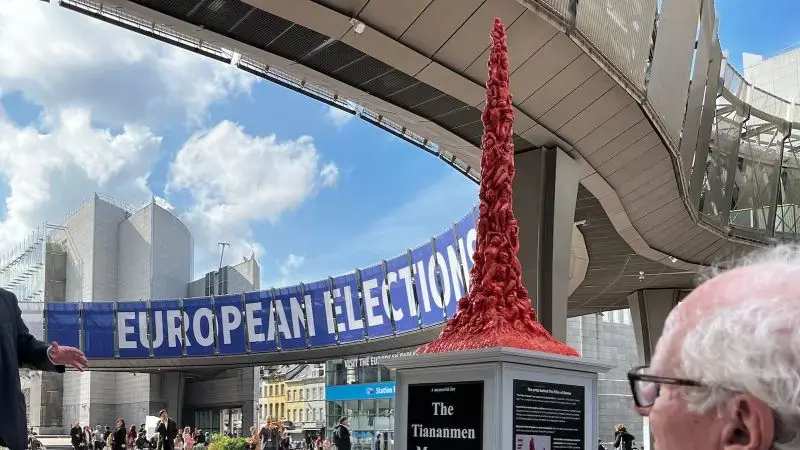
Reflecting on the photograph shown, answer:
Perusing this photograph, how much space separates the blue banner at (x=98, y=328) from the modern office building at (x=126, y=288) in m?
7.38

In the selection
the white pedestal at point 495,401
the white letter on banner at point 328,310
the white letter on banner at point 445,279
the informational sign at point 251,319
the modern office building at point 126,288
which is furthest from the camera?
the modern office building at point 126,288

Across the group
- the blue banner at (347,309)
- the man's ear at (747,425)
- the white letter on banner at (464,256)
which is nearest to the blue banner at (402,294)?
the blue banner at (347,309)

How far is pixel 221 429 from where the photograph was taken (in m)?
47.0

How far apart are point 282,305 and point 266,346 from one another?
2.35m

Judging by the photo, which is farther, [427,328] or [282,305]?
[282,305]

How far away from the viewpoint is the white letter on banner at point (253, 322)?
117 ft

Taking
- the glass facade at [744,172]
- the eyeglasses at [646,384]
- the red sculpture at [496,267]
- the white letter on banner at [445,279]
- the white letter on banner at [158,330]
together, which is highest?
the glass facade at [744,172]

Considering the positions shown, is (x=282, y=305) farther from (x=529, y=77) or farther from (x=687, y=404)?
(x=687, y=404)

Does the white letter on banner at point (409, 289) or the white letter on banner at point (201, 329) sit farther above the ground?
the white letter on banner at point (409, 289)

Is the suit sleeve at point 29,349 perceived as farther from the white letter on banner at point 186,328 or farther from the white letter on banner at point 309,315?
the white letter on banner at point 186,328

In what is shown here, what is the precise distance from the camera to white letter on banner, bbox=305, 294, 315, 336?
34.0 metres

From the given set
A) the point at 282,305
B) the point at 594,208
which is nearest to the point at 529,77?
the point at 594,208

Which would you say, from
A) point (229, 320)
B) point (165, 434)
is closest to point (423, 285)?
point (165, 434)

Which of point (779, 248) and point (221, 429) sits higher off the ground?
point (779, 248)
